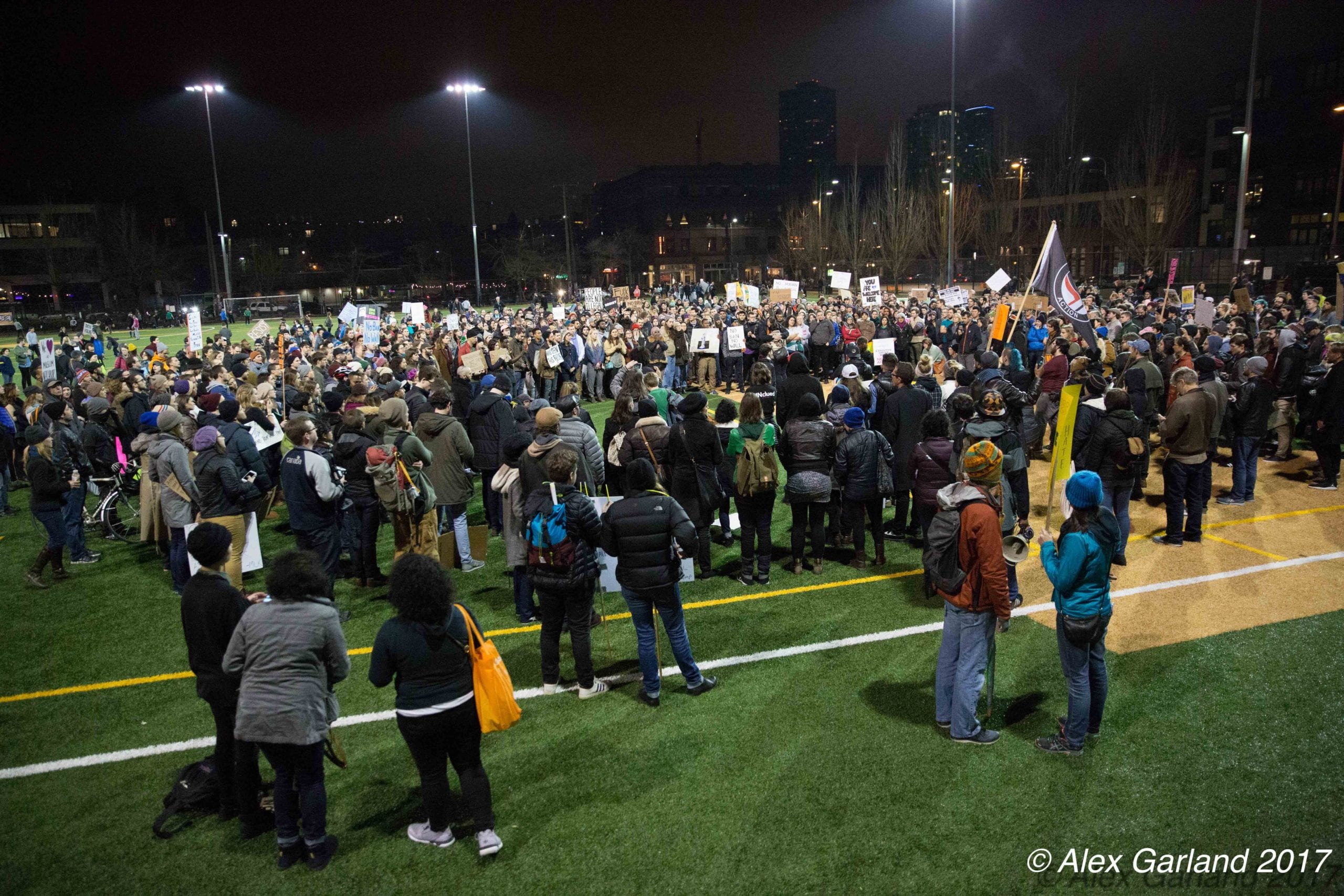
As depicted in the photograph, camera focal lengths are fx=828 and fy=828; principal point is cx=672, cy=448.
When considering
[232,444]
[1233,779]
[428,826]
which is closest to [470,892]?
[428,826]

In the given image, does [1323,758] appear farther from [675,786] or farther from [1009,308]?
[1009,308]

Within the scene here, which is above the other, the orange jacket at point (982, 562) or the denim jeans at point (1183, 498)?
the orange jacket at point (982, 562)

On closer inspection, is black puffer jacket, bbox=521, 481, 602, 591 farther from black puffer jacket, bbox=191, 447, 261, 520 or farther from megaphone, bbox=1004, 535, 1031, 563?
black puffer jacket, bbox=191, 447, 261, 520

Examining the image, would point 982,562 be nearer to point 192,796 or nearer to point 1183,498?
point 192,796

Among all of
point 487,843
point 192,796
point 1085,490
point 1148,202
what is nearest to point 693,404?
point 1085,490

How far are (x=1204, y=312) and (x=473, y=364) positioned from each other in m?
15.3

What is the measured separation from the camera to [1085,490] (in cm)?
525

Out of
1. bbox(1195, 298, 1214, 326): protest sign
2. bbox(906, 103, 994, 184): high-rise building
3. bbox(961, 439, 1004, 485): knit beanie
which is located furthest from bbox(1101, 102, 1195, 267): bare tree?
bbox(906, 103, 994, 184): high-rise building

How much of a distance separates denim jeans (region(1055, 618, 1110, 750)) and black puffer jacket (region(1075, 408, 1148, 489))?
3.24 metres

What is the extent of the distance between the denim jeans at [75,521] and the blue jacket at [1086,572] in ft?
37.4

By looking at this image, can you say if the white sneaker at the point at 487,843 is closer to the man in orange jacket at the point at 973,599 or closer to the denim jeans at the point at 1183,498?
the man in orange jacket at the point at 973,599

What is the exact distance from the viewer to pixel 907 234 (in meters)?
55.4

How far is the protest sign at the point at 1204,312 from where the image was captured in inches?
691

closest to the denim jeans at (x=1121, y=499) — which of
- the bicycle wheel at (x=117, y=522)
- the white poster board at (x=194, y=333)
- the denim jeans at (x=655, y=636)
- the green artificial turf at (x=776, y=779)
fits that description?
the green artificial turf at (x=776, y=779)
